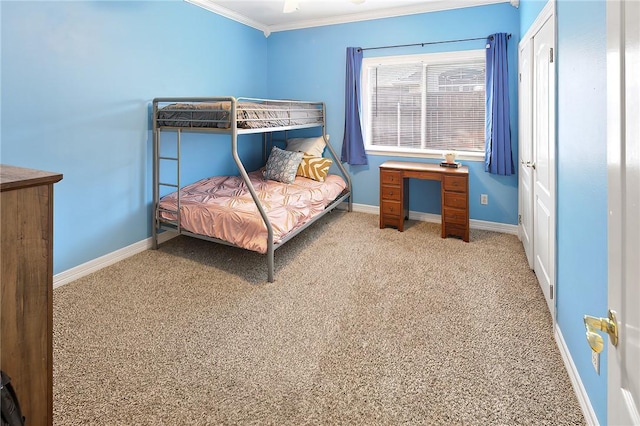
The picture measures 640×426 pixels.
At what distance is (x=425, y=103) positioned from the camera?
14.7 feet

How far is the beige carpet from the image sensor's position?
164 centimetres

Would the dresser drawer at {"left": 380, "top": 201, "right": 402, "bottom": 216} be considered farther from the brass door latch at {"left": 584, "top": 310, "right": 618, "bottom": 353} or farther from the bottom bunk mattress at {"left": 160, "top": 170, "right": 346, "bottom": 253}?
the brass door latch at {"left": 584, "top": 310, "right": 618, "bottom": 353}

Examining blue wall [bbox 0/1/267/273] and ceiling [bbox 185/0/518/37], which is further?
ceiling [bbox 185/0/518/37]

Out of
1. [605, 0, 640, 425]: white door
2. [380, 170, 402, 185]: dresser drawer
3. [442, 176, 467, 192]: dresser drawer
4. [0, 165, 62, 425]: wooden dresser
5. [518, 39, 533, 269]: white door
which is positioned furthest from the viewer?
[380, 170, 402, 185]: dresser drawer

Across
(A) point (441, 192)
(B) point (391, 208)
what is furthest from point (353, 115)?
A: (A) point (441, 192)

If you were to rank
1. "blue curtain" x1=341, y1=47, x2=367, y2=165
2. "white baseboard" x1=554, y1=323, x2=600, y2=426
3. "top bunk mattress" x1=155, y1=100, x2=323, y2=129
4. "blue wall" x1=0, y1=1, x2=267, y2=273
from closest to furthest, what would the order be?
"white baseboard" x1=554, y1=323, x2=600, y2=426 → "blue wall" x1=0, y1=1, x2=267, y2=273 → "top bunk mattress" x1=155, y1=100, x2=323, y2=129 → "blue curtain" x1=341, y1=47, x2=367, y2=165

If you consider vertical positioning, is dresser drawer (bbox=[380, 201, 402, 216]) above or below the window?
below

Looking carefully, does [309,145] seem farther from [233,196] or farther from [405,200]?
[233,196]

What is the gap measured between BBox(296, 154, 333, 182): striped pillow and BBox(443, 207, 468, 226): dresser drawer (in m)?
1.54

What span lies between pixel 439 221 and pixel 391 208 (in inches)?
27.9

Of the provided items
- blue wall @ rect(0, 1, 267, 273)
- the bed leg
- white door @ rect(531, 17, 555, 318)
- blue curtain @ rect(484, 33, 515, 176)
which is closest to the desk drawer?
blue curtain @ rect(484, 33, 515, 176)

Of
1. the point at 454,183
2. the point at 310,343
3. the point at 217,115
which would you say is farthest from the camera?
the point at 454,183

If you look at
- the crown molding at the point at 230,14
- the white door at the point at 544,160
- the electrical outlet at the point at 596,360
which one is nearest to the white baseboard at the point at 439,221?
the white door at the point at 544,160

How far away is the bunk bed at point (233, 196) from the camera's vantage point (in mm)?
3031
